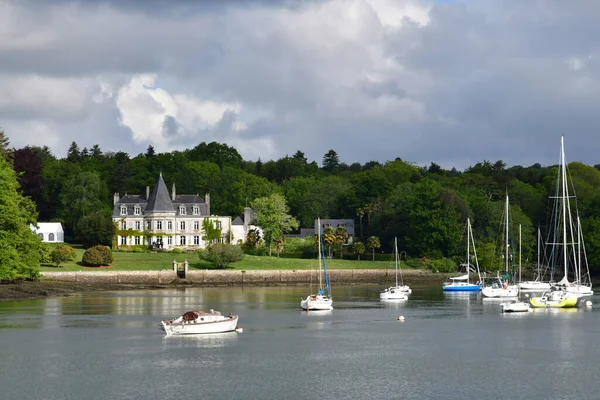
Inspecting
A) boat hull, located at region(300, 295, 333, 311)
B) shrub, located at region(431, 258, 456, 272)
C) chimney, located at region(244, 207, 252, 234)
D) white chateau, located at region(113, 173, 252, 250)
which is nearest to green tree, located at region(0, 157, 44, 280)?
boat hull, located at region(300, 295, 333, 311)

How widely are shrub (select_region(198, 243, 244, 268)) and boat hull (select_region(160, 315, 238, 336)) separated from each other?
191 ft

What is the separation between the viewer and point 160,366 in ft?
161

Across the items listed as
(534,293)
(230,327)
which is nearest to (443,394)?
(230,327)

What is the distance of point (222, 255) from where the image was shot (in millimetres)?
121438

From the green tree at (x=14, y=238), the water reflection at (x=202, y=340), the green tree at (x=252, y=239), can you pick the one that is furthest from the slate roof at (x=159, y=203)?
the water reflection at (x=202, y=340)

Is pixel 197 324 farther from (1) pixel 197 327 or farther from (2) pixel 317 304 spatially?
(2) pixel 317 304

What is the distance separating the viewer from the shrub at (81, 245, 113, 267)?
116 meters

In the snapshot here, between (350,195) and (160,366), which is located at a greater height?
(350,195)

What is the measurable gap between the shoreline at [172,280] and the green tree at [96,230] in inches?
853

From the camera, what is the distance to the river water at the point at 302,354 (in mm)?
42969

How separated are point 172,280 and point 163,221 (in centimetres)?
2707

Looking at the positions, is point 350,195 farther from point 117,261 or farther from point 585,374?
point 585,374

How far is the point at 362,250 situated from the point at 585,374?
9298 cm

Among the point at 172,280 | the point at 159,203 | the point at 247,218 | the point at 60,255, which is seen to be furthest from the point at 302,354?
the point at 247,218
